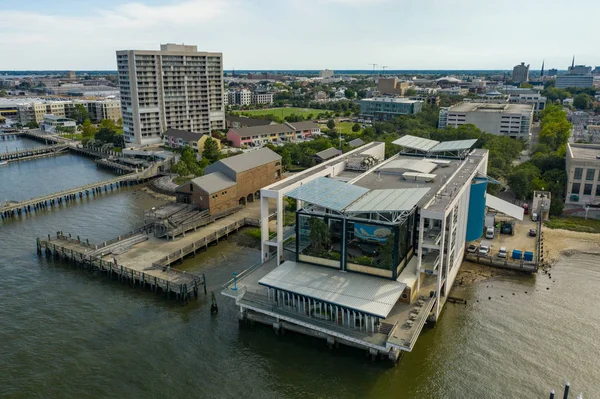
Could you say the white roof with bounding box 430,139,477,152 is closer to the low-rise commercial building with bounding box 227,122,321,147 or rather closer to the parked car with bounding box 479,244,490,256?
the parked car with bounding box 479,244,490,256

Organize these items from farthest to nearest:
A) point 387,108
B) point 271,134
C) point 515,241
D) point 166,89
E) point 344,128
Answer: point 387,108 → point 344,128 → point 271,134 → point 166,89 → point 515,241

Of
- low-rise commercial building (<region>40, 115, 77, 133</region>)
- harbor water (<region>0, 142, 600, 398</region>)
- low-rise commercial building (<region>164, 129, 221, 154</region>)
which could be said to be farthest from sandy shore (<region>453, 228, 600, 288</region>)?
low-rise commercial building (<region>40, 115, 77, 133</region>)

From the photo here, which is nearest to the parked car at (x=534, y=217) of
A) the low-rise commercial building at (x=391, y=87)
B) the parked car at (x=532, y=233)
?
the parked car at (x=532, y=233)

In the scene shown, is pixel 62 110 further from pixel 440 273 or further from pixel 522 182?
pixel 440 273

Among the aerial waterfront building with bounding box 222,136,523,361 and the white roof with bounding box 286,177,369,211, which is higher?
the white roof with bounding box 286,177,369,211

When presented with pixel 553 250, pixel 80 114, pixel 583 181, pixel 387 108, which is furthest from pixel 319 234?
pixel 80 114

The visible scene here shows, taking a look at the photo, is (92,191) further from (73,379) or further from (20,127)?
(20,127)
